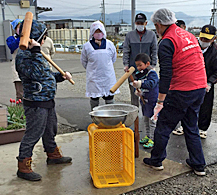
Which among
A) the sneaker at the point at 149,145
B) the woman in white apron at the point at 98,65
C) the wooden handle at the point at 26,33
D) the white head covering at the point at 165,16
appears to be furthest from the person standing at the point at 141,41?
the wooden handle at the point at 26,33

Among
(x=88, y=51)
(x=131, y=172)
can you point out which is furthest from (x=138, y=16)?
(x=131, y=172)

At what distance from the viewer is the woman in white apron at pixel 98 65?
4.64m

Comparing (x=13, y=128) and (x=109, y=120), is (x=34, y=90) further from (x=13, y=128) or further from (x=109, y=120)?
(x=13, y=128)

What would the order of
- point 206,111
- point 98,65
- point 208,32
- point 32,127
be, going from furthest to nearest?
point 98,65, point 206,111, point 208,32, point 32,127

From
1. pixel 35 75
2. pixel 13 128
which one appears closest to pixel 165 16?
pixel 35 75

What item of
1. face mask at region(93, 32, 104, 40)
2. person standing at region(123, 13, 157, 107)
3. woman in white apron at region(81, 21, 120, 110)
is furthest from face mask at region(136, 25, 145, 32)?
face mask at region(93, 32, 104, 40)

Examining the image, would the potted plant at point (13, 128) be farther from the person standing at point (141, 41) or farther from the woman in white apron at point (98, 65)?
the person standing at point (141, 41)

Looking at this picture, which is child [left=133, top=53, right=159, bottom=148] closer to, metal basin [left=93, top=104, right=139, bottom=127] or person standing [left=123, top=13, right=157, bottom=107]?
metal basin [left=93, top=104, right=139, bottom=127]

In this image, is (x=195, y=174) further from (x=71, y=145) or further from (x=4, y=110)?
(x=4, y=110)

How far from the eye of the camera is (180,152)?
408 cm

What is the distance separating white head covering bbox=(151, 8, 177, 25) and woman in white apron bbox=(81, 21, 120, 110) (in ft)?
5.09

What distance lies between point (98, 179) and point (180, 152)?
1468 mm

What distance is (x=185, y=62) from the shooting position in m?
3.10

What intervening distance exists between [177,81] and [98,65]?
1.82m
